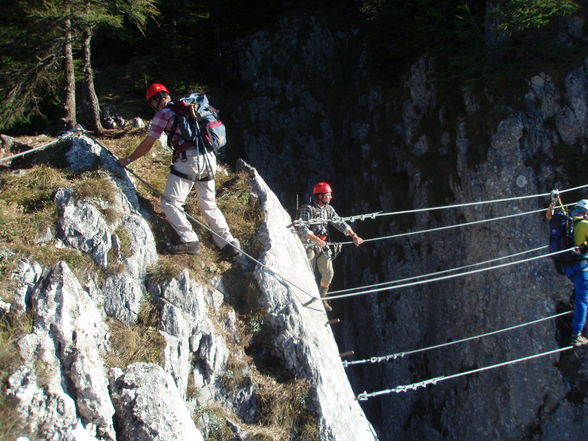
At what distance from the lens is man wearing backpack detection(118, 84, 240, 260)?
8.01 m

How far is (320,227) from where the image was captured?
10.3m

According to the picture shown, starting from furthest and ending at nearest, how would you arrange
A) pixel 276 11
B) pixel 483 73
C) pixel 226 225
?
pixel 276 11, pixel 483 73, pixel 226 225

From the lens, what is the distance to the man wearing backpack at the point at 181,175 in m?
8.01

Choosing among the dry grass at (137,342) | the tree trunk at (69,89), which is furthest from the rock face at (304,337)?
the tree trunk at (69,89)

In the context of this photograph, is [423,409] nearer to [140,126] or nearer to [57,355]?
[140,126]

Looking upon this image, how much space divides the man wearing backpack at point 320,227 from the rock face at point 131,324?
53 centimetres

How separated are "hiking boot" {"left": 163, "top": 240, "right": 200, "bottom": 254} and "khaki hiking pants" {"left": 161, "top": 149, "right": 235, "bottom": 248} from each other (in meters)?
0.07

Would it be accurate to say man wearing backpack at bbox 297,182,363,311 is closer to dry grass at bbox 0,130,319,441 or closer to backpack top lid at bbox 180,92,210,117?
→ dry grass at bbox 0,130,319,441

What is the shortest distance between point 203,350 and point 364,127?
565 inches

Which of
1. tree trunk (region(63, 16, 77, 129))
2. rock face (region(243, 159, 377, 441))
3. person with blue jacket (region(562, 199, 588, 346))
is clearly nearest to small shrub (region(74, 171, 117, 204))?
rock face (region(243, 159, 377, 441))

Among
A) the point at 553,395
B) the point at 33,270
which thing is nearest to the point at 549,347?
the point at 553,395

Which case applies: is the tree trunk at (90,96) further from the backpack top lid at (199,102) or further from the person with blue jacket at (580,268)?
the person with blue jacket at (580,268)

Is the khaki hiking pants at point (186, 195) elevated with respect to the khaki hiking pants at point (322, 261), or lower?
elevated

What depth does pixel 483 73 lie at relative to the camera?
15.1 metres
